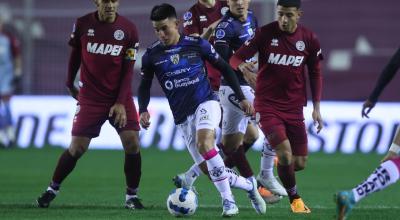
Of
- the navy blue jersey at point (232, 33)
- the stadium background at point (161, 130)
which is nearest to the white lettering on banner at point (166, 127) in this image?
the stadium background at point (161, 130)

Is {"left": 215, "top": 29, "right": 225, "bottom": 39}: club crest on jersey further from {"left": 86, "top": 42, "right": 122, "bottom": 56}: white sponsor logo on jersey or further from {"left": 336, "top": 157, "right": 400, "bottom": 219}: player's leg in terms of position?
{"left": 336, "top": 157, "right": 400, "bottom": 219}: player's leg

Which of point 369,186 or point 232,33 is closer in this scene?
point 369,186

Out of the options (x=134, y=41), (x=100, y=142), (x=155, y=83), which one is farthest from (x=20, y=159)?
(x=134, y=41)

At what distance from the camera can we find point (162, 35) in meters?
11.0

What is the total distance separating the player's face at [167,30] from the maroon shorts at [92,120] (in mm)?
1065

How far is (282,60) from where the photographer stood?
458 inches

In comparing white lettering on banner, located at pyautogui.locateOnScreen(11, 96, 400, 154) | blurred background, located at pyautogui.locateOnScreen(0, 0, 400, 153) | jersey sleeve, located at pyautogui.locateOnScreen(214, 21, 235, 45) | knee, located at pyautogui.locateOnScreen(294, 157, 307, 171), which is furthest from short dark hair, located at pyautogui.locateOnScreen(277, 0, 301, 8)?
blurred background, located at pyautogui.locateOnScreen(0, 0, 400, 153)

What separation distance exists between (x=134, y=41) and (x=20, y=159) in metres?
8.05

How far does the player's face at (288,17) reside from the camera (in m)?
11.4

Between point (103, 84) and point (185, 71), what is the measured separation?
1.09 meters

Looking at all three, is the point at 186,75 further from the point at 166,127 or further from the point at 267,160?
the point at 166,127

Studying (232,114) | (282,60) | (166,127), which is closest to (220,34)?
(232,114)

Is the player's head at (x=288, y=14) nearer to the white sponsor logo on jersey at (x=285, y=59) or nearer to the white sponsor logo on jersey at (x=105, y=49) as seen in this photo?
the white sponsor logo on jersey at (x=285, y=59)

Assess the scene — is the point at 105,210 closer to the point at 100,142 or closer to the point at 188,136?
the point at 188,136
